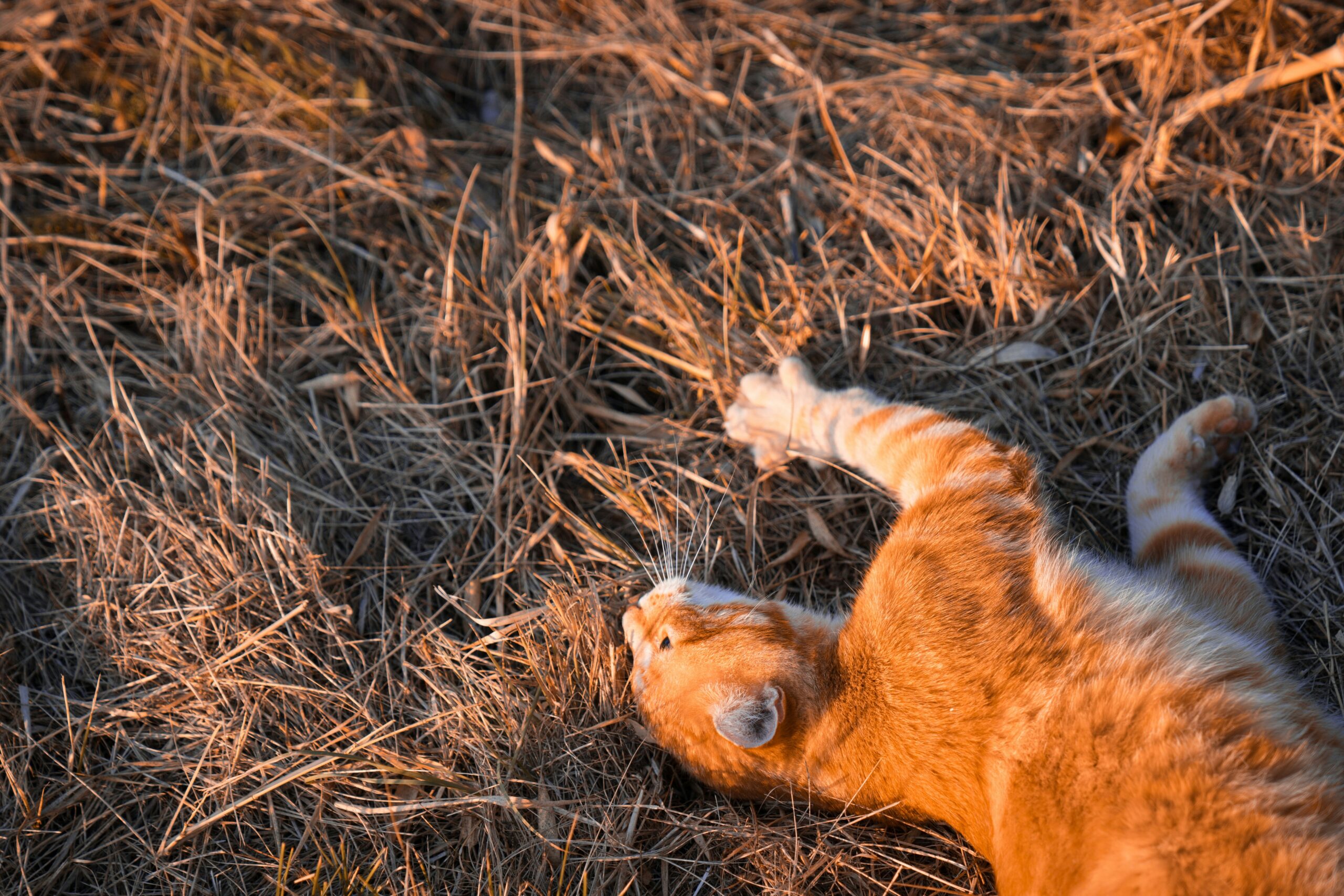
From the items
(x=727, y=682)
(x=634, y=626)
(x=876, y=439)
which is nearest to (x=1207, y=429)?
(x=876, y=439)

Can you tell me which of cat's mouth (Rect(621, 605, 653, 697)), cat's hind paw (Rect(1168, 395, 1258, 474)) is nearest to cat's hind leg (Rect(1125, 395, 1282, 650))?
cat's hind paw (Rect(1168, 395, 1258, 474))

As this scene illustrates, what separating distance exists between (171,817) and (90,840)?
0.33 metres

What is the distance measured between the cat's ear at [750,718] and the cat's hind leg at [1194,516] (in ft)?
5.26

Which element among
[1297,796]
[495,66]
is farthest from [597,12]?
[1297,796]

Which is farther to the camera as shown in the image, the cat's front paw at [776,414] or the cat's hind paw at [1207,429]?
the cat's front paw at [776,414]

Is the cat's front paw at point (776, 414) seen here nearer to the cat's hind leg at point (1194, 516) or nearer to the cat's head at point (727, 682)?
the cat's head at point (727, 682)

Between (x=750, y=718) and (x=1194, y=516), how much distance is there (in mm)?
1951

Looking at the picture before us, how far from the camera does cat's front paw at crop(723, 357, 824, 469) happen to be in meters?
3.53

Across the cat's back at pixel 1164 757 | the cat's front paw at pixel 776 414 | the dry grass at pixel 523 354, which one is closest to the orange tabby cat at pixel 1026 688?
the cat's back at pixel 1164 757

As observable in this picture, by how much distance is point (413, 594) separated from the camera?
134 inches

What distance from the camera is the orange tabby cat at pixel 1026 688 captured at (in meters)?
2.16

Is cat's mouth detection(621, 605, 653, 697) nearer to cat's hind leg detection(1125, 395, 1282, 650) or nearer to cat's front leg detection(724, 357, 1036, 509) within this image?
cat's front leg detection(724, 357, 1036, 509)

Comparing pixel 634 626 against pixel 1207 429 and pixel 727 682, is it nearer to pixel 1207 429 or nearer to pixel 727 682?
pixel 727 682

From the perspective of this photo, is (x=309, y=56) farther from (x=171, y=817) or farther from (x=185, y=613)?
(x=171, y=817)
